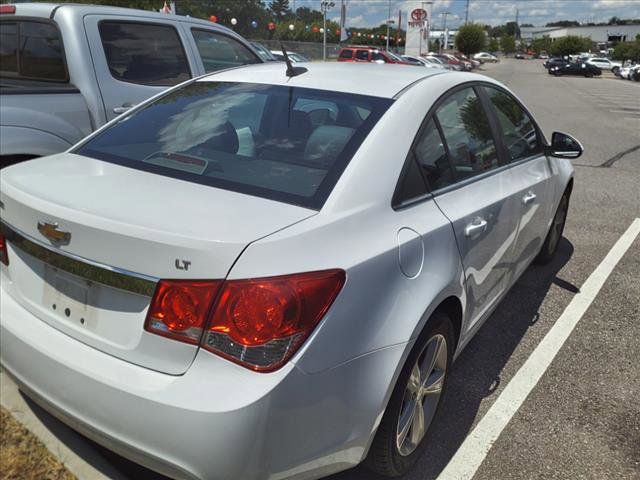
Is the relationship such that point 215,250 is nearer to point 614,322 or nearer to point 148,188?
point 148,188

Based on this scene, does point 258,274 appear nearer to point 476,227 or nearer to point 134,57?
point 476,227

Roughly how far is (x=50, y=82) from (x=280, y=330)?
4.01m

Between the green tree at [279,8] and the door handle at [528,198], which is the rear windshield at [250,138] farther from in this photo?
the green tree at [279,8]

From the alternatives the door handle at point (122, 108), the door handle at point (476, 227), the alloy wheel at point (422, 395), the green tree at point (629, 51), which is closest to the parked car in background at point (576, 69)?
the green tree at point (629, 51)

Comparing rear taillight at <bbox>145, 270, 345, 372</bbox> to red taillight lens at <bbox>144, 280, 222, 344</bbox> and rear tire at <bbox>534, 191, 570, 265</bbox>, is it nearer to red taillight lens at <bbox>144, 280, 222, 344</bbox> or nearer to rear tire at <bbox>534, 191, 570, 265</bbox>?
red taillight lens at <bbox>144, 280, 222, 344</bbox>

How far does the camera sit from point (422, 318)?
2154mm

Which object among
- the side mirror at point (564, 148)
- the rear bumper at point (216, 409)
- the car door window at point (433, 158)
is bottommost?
the rear bumper at point (216, 409)

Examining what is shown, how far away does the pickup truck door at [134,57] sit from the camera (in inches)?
185

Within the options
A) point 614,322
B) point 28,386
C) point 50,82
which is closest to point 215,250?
point 28,386

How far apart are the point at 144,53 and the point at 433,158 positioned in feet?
11.6

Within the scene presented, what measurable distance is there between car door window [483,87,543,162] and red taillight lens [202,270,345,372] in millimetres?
2175

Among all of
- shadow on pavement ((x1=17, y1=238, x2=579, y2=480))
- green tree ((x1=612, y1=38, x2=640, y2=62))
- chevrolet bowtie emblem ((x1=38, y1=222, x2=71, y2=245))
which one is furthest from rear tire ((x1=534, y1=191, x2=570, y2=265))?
green tree ((x1=612, y1=38, x2=640, y2=62))

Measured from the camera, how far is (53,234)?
1978mm

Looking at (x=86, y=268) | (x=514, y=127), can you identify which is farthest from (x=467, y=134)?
(x=86, y=268)
